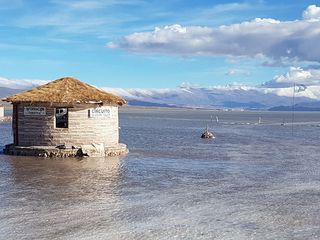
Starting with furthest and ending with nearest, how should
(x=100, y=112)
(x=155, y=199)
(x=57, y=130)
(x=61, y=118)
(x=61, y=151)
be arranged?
1. (x=61, y=118)
2. (x=100, y=112)
3. (x=57, y=130)
4. (x=61, y=151)
5. (x=155, y=199)

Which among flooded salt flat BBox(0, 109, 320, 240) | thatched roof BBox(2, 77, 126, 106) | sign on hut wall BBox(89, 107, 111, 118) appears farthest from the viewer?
sign on hut wall BBox(89, 107, 111, 118)

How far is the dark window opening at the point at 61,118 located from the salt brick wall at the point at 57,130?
1.32 metres

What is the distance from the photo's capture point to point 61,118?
30.2 meters

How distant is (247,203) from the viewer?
16328 millimetres

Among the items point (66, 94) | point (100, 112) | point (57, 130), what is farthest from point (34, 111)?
point (100, 112)

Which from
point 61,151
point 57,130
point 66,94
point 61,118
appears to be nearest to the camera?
point 61,151

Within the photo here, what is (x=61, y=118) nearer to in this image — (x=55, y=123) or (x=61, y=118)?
(x=61, y=118)

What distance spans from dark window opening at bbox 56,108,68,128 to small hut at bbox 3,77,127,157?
0.19m

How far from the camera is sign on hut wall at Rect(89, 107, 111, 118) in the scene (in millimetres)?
28672

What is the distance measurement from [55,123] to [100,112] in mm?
2576

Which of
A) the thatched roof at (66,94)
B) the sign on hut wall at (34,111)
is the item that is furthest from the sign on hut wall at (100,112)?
the sign on hut wall at (34,111)

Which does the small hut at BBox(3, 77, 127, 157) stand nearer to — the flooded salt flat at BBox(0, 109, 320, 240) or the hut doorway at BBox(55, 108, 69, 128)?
the hut doorway at BBox(55, 108, 69, 128)

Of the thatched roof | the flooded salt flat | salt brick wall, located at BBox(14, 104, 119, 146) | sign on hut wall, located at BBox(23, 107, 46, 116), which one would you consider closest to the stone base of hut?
salt brick wall, located at BBox(14, 104, 119, 146)

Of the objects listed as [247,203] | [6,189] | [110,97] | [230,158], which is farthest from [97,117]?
[247,203]
